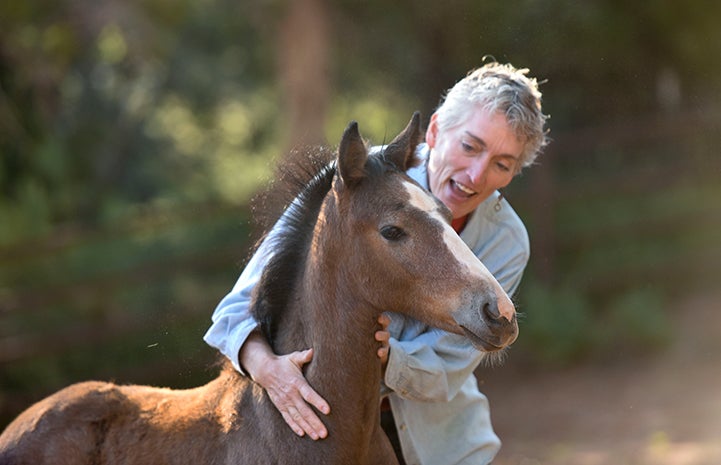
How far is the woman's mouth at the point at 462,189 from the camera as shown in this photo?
361 cm

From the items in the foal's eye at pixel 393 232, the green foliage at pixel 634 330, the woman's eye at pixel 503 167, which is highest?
the green foliage at pixel 634 330

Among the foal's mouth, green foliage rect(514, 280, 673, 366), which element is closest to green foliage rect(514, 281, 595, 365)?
green foliage rect(514, 280, 673, 366)

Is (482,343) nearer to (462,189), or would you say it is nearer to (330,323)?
(330,323)

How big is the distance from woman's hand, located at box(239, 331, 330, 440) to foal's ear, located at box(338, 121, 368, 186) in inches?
24.7

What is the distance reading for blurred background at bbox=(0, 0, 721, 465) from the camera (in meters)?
8.82

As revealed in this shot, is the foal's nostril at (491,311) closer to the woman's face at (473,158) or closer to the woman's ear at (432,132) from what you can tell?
the woman's face at (473,158)

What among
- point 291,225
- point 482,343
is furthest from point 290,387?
point 482,343

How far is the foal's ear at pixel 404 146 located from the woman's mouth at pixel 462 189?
0.91 feet

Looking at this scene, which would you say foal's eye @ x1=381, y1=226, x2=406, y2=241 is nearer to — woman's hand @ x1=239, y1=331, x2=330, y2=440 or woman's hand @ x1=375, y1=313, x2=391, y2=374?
woman's hand @ x1=375, y1=313, x2=391, y2=374

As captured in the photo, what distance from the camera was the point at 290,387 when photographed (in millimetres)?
3250

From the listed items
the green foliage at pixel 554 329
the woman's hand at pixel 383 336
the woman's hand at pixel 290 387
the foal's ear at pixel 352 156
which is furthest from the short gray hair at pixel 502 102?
the green foliage at pixel 554 329

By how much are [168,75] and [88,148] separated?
2.53 m

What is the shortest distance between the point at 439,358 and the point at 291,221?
75 cm

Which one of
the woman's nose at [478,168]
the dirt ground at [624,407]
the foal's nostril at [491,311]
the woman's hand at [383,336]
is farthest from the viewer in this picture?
the dirt ground at [624,407]
